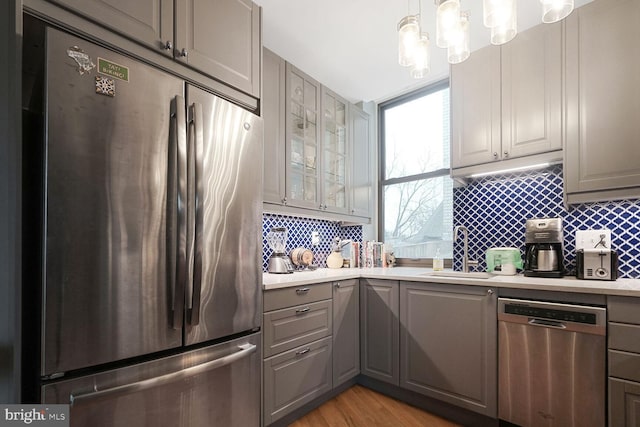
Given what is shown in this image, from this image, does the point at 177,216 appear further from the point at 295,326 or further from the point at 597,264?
the point at 597,264

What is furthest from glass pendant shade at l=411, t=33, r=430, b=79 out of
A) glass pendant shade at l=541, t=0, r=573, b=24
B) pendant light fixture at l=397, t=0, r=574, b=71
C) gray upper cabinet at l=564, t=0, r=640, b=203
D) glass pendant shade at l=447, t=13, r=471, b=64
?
gray upper cabinet at l=564, t=0, r=640, b=203

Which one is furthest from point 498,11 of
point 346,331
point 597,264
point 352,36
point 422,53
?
point 346,331

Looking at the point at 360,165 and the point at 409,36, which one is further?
the point at 360,165

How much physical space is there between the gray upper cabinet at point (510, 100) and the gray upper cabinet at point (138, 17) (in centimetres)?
204

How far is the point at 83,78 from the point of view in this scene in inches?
44.4

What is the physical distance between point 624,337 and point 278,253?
2001 millimetres

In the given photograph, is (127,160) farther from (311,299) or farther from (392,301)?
(392,301)

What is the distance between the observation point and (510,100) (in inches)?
86.1

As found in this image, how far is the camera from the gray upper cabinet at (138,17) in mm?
1188

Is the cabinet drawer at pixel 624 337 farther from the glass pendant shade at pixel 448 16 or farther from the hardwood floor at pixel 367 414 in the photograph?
the glass pendant shade at pixel 448 16

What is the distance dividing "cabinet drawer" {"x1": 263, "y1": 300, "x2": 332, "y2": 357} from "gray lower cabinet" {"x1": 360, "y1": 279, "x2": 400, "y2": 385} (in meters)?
0.37

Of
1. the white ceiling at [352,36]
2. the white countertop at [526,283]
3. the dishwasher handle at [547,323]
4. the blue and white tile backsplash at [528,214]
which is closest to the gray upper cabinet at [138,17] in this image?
the white ceiling at [352,36]

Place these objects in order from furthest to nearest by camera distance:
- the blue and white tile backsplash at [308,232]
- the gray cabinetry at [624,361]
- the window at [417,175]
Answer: the window at [417,175] → the blue and white tile backsplash at [308,232] → the gray cabinetry at [624,361]

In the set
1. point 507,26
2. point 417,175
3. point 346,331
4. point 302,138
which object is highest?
point 507,26
